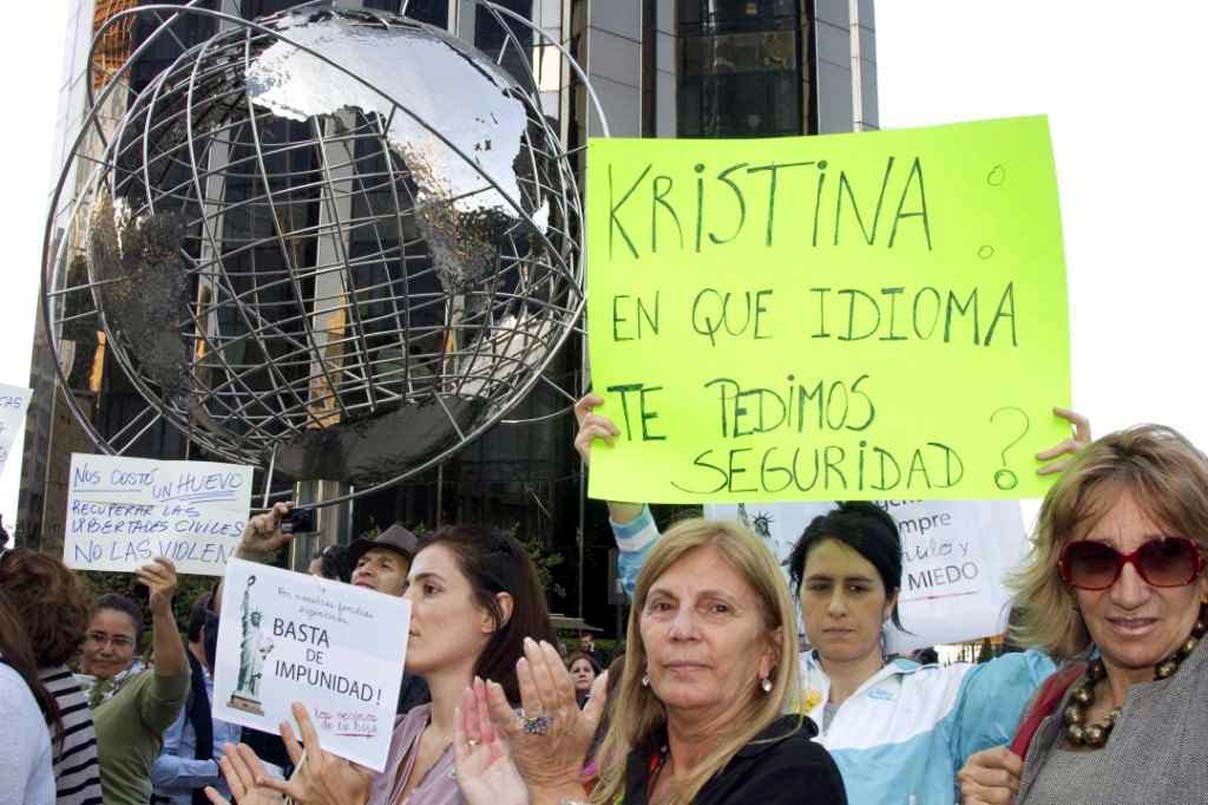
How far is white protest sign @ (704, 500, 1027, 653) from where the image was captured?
475cm

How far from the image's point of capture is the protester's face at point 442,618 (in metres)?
3.35

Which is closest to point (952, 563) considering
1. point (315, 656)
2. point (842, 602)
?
point (842, 602)

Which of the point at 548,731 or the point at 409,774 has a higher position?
the point at 548,731

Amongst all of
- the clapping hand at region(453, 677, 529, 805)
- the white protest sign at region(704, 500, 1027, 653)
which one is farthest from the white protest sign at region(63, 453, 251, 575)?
the clapping hand at region(453, 677, 529, 805)

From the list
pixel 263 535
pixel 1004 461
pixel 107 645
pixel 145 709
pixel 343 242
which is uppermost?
pixel 343 242

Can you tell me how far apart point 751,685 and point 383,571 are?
2.33 metres

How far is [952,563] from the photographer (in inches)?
191

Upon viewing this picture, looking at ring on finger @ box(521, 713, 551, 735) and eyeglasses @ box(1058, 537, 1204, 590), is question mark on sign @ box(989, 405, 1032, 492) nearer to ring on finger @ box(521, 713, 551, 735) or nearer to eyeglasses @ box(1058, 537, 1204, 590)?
eyeglasses @ box(1058, 537, 1204, 590)

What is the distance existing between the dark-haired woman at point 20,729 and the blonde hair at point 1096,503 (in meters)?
2.36

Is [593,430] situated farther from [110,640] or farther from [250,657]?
[110,640]

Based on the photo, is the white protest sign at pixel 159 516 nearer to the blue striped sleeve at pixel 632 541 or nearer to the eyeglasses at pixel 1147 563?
the blue striped sleeve at pixel 632 541

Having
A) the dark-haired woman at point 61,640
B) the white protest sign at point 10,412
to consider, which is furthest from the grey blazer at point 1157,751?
the white protest sign at point 10,412

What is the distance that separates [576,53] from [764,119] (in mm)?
4385

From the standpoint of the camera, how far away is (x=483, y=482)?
25.6 meters
